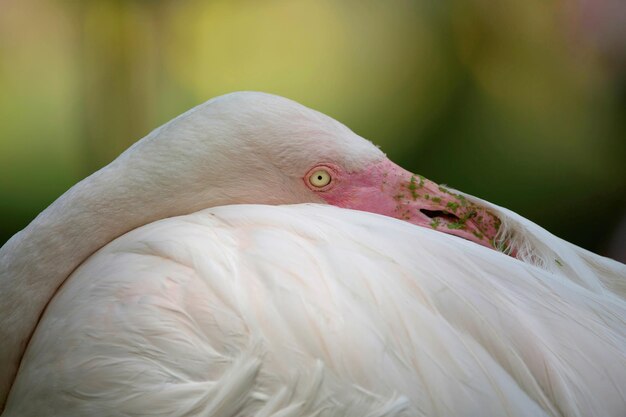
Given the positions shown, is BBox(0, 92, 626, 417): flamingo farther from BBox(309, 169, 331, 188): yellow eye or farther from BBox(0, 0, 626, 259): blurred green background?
BBox(0, 0, 626, 259): blurred green background

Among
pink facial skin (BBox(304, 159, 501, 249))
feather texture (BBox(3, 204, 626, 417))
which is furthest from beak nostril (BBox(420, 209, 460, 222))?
feather texture (BBox(3, 204, 626, 417))

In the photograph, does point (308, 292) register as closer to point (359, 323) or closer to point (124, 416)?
point (359, 323)

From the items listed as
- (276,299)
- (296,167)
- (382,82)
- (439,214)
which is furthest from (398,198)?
(382,82)

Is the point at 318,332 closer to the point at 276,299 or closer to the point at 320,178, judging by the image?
the point at 276,299

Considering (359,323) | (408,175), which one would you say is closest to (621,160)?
(408,175)

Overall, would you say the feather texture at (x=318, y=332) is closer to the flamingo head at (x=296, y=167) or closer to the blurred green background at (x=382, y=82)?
the flamingo head at (x=296, y=167)

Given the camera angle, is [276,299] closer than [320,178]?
Yes

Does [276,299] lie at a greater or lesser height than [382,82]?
lesser

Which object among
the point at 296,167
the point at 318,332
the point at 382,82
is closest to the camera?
the point at 318,332

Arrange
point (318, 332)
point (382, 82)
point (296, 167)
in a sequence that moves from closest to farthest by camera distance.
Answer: point (318, 332) → point (296, 167) → point (382, 82)
